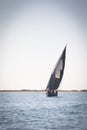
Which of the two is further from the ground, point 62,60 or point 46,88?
point 62,60

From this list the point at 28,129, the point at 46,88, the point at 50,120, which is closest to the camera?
the point at 28,129

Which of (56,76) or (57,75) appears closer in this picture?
(57,75)

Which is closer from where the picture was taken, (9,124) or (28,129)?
(28,129)

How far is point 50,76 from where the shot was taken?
69.8 metres

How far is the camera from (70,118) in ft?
108

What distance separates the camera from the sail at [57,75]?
66.3 meters

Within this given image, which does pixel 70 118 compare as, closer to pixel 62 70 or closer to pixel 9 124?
pixel 9 124

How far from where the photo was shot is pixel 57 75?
67625mm

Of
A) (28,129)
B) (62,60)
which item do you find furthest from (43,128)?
(62,60)

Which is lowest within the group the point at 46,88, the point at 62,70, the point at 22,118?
the point at 46,88

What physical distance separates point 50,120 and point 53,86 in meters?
37.0

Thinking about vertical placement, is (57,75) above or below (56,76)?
above

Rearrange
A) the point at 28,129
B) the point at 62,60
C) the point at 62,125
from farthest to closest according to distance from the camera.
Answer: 1. the point at 62,60
2. the point at 62,125
3. the point at 28,129

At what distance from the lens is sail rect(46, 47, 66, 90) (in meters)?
66.3
